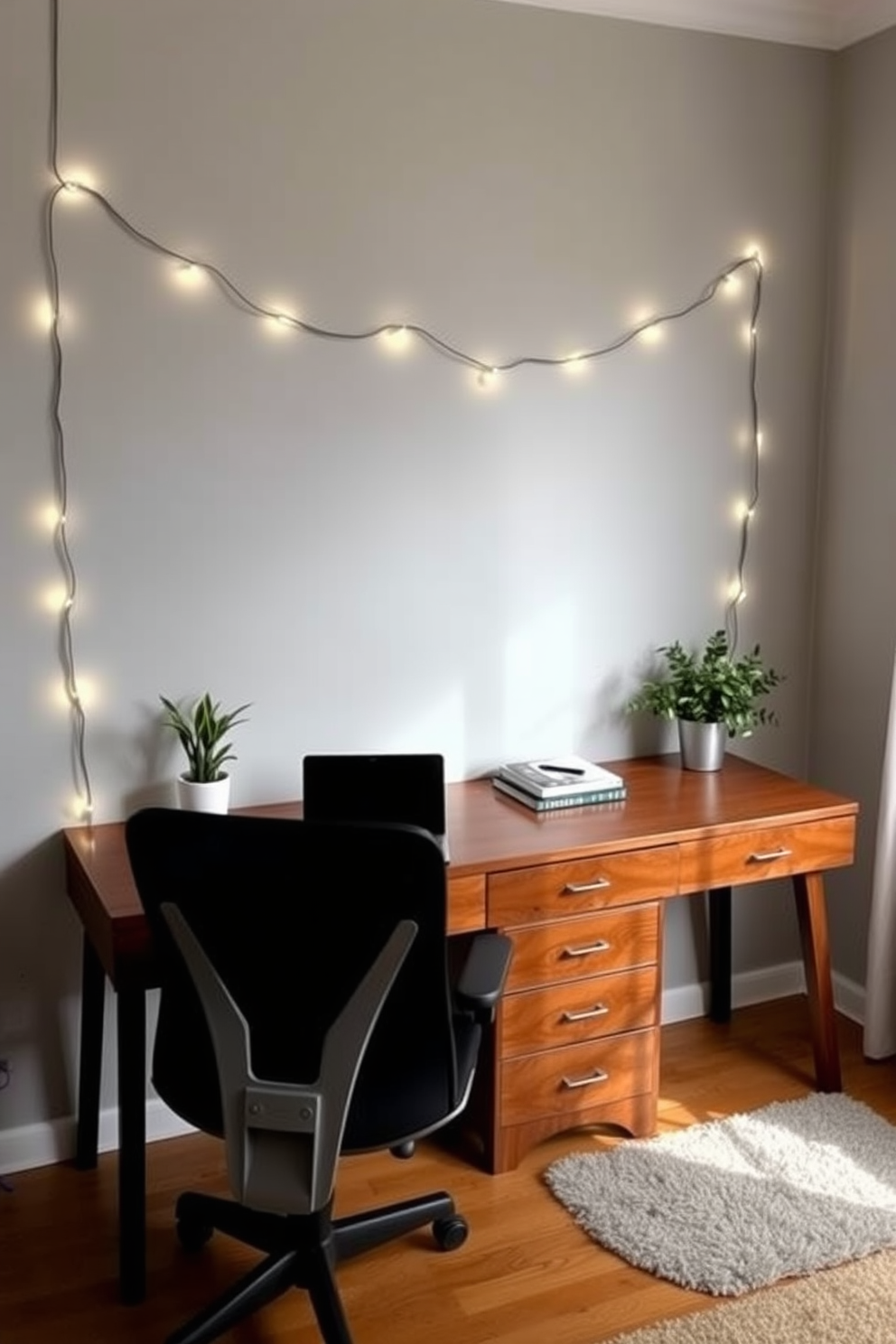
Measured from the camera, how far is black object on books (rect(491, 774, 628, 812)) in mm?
2738

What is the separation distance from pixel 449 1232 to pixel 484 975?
1.98 ft

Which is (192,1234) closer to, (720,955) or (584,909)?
(584,909)

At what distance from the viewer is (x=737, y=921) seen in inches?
133

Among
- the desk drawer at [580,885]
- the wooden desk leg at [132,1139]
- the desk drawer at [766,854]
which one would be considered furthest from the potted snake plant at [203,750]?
the desk drawer at [766,854]

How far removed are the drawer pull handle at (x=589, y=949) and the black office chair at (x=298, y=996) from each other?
1.88 feet

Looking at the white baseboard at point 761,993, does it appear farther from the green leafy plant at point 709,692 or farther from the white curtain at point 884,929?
the green leafy plant at point 709,692

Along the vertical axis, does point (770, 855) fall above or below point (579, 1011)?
above

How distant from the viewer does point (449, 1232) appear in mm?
2332

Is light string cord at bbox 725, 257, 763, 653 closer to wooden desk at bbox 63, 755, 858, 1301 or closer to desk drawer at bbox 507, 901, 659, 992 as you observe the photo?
wooden desk at bbox 63, 755, 858, 1301

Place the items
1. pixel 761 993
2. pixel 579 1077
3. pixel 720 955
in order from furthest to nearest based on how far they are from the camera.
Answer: pixel 761 993 < pixel 720 955 < pixel 579 1077

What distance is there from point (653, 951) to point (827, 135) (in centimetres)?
206

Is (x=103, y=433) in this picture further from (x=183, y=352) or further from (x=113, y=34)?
(x=113, y=34)

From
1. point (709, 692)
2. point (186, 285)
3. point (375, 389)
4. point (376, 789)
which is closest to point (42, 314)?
point (186, 285)

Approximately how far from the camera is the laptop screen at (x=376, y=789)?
2.53 m
